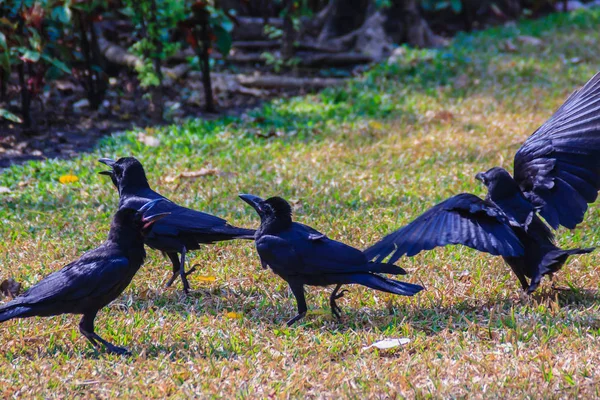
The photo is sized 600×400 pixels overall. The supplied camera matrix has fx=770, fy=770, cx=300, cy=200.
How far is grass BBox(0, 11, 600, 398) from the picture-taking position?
3465 mm

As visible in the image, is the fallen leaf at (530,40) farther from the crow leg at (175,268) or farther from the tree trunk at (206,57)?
the crow leg at (175,268)

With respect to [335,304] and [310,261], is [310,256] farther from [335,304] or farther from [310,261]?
[335,304]

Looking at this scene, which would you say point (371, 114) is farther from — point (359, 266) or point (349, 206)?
point (359, 266)

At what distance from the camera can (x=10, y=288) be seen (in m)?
4.57

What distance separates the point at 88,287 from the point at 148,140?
4.33 metres

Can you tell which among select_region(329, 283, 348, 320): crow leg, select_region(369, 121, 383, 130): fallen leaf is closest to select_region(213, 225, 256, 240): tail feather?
select_region(329, 283, 348, 320): crow leg

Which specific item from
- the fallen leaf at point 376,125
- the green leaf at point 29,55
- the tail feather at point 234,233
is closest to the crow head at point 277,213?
the tail feather at point 234,233

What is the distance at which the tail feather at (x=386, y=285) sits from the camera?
3.93 m

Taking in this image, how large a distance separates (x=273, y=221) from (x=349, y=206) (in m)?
1.94

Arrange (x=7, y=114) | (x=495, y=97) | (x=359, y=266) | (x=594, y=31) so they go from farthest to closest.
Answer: (x=594, y=31), (x=495, y=97), (x=7, y=114), (x=359, y=266)

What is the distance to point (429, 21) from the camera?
1547 centimetres

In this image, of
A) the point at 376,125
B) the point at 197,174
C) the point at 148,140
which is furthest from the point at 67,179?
the point at 376,125

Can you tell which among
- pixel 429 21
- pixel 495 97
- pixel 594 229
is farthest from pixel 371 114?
pixel 429 21

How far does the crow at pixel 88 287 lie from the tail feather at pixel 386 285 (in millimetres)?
1149
